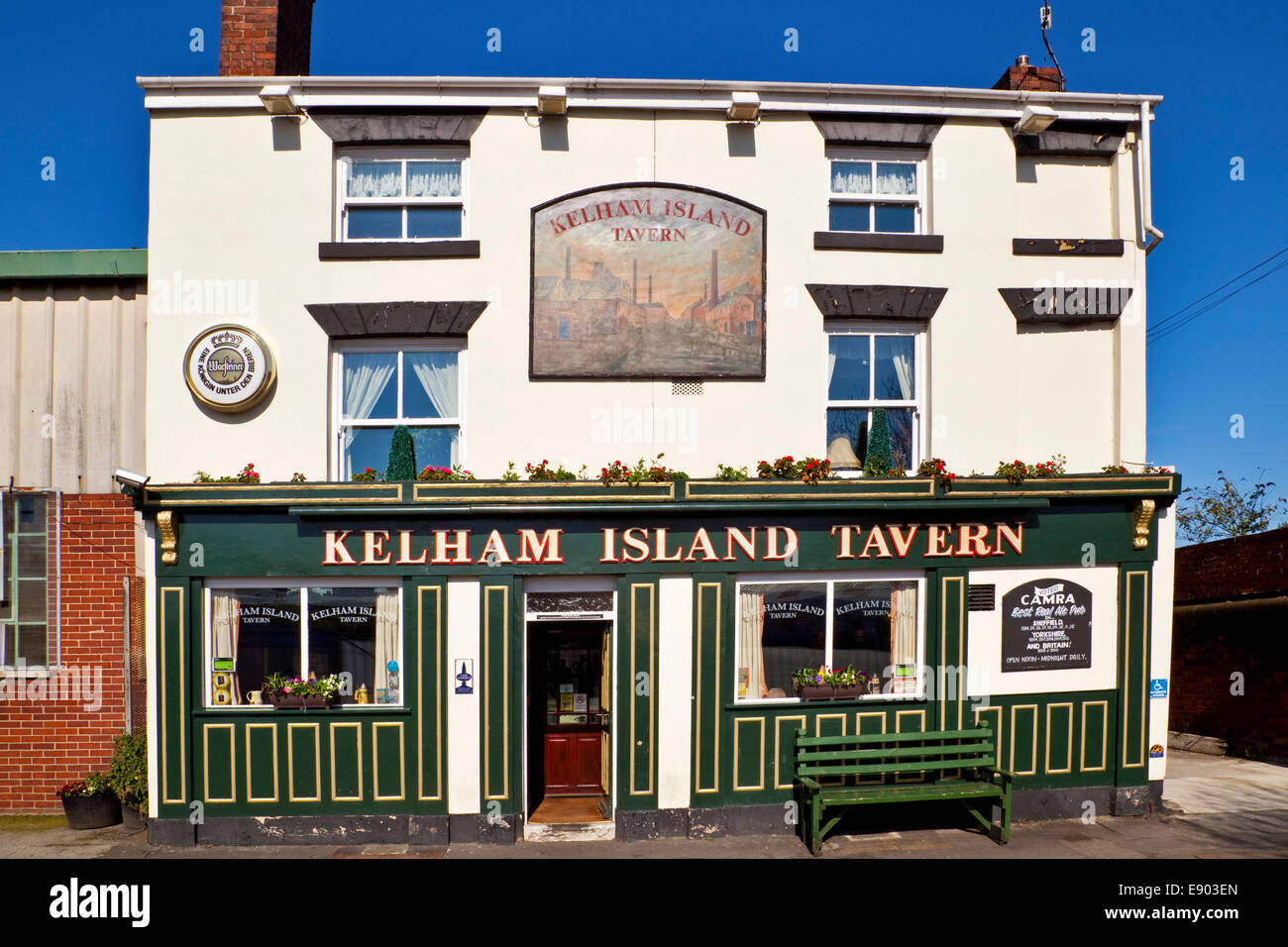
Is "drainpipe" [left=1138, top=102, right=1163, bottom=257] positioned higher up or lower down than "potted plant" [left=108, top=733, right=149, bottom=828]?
higher up

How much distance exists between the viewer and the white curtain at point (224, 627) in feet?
32.4

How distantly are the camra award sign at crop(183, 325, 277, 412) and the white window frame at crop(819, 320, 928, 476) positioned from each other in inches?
281

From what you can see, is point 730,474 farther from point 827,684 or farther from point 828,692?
point 828,692

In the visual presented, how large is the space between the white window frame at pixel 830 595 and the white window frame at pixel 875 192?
4506 millimetres

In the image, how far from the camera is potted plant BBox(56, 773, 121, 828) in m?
10.1

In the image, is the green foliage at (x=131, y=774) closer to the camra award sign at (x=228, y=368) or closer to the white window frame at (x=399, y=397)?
the white window frame at (x=399, y=397)

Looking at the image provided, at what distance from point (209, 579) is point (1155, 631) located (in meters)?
12.2

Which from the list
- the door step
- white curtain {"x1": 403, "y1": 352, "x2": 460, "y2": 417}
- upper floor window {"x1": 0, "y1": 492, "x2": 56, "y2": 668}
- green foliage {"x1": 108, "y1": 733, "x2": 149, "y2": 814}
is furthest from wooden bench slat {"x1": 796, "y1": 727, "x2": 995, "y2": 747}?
upper floor window {"x1": 0, "y1": 492, "x2": 56, "y2": 668}

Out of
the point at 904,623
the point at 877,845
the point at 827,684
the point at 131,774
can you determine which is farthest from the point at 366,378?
the point at 877,845

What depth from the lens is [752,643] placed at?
10164 millimetres

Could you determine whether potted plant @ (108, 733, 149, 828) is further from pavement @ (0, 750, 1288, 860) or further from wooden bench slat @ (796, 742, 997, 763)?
wooden bench slat @ (796, 742, 997, 763)

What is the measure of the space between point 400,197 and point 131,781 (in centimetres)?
820

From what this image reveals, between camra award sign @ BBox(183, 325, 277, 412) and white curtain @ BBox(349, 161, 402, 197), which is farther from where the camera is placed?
white curtain @ BBox(349, 161, 402, 197)

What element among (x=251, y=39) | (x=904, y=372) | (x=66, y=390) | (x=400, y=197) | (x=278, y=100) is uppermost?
(x=251, y=39)
